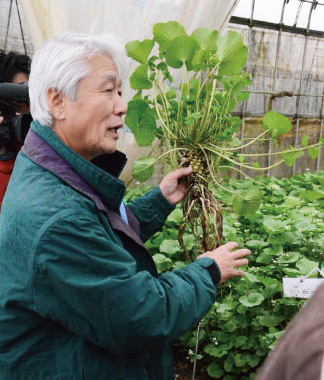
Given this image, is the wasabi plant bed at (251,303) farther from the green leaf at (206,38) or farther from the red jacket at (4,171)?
the red jacket at (4,171)

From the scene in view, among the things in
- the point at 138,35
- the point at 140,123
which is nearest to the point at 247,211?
the point at 140,123

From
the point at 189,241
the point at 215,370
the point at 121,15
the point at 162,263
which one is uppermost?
the point at 121,15

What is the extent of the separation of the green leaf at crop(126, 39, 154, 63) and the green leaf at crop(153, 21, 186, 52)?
0.11 ft

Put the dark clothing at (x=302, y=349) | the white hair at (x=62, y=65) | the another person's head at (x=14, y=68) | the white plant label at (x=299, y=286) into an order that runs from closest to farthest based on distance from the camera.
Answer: the dark clothing at (x=302, y=349)
the white hair at (x=62, y=65)
the white plant label at (x=299, y=286)
the another person's head at (x=14, y=68)

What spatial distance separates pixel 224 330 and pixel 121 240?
3.30 ft

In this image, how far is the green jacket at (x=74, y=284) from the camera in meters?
0.78

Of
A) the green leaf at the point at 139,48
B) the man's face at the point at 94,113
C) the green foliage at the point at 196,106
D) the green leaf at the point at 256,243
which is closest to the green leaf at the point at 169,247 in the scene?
the green leaf at the point at 256,243

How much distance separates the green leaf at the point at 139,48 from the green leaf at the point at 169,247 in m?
0.99

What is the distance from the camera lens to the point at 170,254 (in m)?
2.12

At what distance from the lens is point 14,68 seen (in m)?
1.88

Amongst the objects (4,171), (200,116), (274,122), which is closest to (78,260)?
(200,116)

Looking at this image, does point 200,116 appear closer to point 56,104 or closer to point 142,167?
point 142,167

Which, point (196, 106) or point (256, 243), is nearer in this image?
point (196, 106)

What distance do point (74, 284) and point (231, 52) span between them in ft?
2.74
